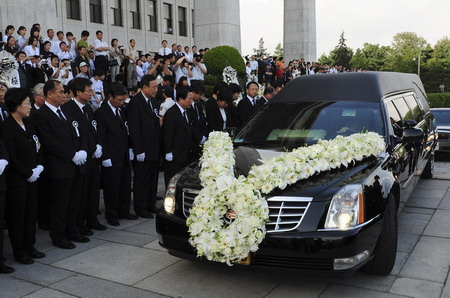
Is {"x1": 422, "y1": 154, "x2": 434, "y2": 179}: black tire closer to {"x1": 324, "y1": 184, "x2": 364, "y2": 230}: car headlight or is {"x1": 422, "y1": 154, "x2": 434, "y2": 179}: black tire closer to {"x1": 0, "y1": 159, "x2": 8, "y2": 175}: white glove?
{"x1": 324, "y1": 184, "x2": 364, "y2": 230}: car headlight

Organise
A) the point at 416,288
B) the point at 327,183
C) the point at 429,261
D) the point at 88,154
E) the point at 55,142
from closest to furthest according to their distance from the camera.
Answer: the point at 327,183, the point at 416,288, the point at 429,261, the point at 55,142, the point at 88,154

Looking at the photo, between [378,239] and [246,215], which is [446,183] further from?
[246,215]

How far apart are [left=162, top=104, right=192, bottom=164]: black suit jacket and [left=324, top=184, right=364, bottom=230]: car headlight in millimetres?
3575

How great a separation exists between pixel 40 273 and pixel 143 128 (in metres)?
2.71

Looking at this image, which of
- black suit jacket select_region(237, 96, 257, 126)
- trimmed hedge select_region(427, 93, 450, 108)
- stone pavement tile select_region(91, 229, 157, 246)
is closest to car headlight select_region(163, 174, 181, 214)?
stone pavement tile select_region(91, 229, 157, 246)

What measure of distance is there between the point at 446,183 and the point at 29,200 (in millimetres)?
7551

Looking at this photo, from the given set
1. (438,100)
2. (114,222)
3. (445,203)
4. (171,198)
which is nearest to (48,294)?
(171,198)

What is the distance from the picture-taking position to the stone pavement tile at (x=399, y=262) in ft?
15.4

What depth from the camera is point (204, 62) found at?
17578mm

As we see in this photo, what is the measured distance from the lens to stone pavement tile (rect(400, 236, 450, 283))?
461cm

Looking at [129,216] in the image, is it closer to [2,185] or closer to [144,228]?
[144,228]

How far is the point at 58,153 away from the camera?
552 cm

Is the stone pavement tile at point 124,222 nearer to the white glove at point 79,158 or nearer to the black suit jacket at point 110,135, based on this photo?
the black suit jacket at point 110,135

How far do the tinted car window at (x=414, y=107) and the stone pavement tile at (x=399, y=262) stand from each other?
2672 mm
